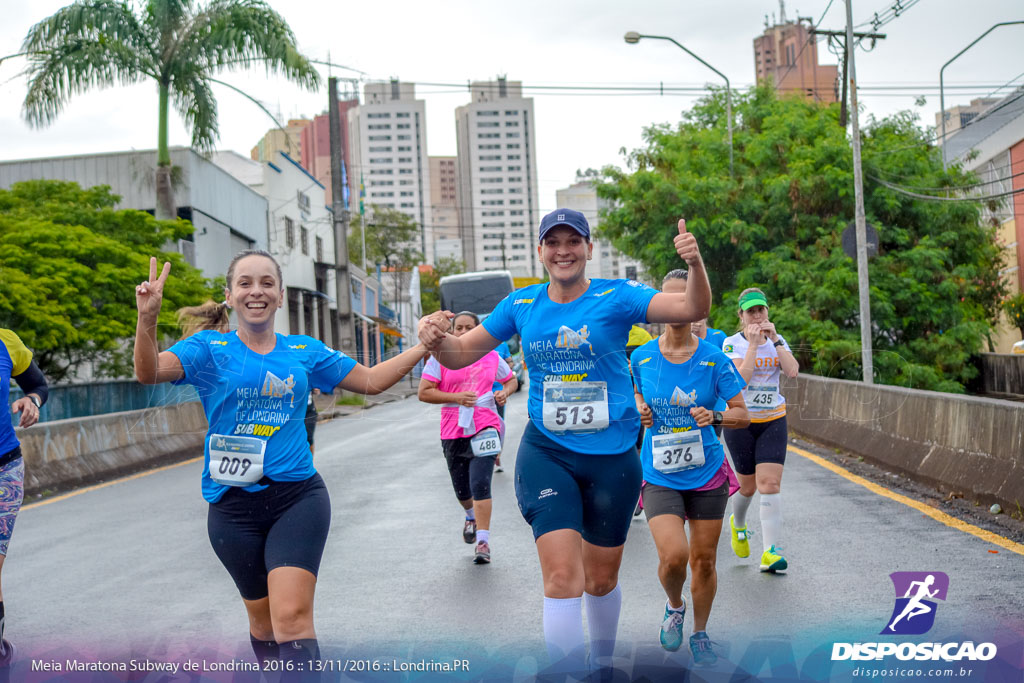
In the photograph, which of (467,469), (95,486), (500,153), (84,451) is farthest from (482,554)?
(500,153)

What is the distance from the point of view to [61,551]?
28.7 feet

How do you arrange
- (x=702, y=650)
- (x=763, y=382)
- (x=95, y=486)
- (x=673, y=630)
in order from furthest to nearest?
(x=95, y=486) < (x=763, y=382) < (x=673, y=630) < (x=702, y=650)

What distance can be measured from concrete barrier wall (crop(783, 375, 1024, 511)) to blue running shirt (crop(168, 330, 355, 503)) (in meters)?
4.37

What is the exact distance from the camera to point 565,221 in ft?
14.6

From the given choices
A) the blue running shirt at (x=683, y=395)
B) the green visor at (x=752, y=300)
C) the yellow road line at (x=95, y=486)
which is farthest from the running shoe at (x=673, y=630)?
the yellow road line at (x=95, y=486)

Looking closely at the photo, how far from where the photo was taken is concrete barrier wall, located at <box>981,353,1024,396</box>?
24.4 meters

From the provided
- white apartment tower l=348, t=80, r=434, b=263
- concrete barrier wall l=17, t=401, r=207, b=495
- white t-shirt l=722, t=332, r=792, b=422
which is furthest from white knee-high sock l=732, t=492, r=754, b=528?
white apartment tower l=348, t=80, r=434, b=263

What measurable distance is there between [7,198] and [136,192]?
888 centimetres

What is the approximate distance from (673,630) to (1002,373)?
22988 mm

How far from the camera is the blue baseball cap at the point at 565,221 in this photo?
4465 mm

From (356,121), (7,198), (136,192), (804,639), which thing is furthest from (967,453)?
(356,121)

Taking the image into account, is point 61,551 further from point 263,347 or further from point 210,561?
point 263,347

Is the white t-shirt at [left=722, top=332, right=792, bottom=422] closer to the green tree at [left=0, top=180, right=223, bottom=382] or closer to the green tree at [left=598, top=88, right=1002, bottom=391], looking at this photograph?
the green tree at [left=0, top=180, right=223, bottom=382]

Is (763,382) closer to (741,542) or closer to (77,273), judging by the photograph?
(741,542)
